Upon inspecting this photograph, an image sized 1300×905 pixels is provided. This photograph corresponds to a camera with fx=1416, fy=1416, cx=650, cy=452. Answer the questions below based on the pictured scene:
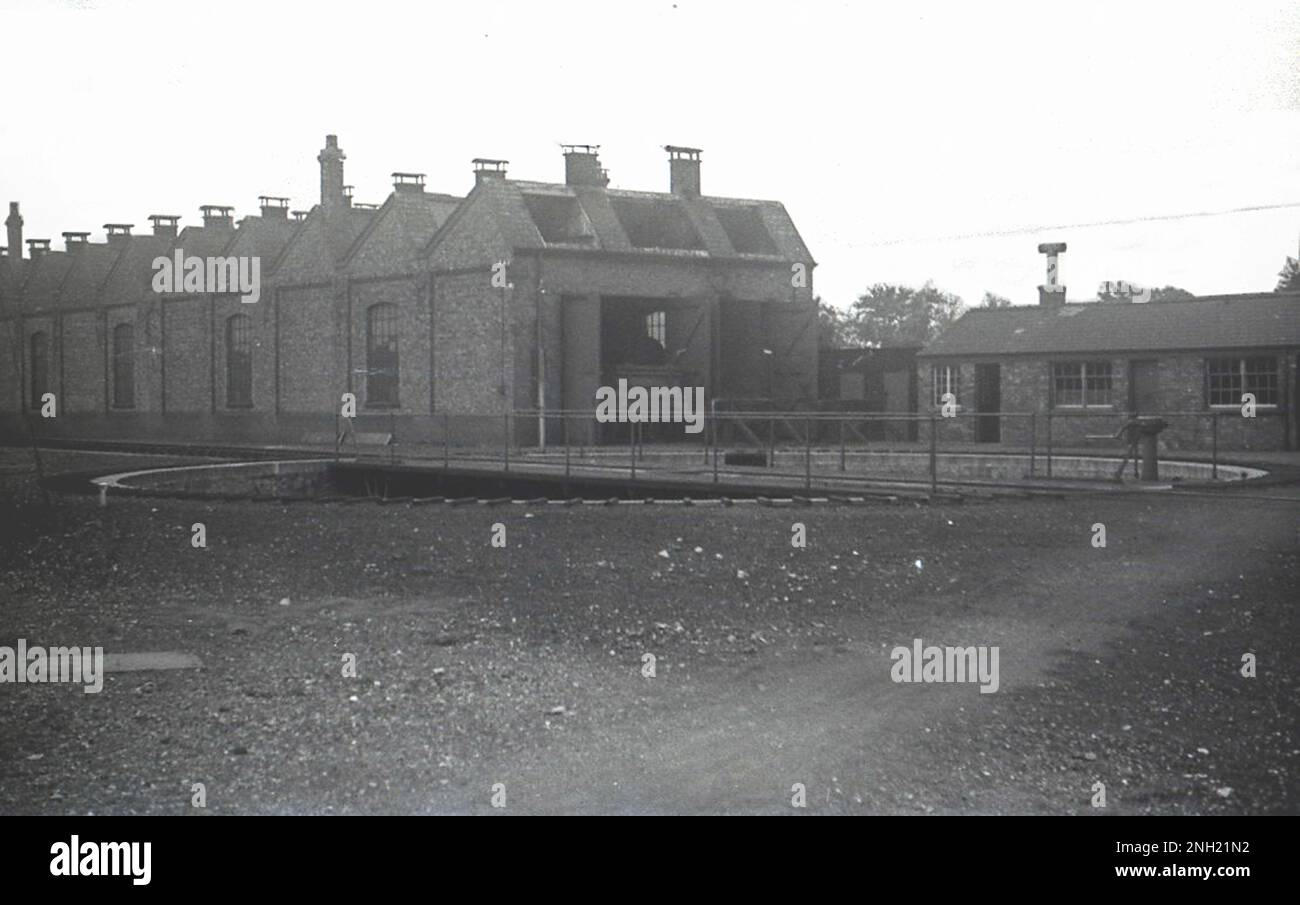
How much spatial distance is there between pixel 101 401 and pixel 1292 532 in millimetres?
34198

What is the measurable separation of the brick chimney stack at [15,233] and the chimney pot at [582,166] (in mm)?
31007

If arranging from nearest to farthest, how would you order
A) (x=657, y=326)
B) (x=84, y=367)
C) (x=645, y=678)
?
(x=645, y=678) → (x=84, y=367) → (x=657, y=326)

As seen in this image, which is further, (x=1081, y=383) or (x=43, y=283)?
(x=1081, y=383)

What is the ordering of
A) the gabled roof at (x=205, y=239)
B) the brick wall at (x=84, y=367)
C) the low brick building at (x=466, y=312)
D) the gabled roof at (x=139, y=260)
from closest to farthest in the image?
the brick wall at (x=84, y=367) < the gabled roof at (x=139, y=260) < the low brick building at (x=466, y=312) < the gabled roof at (x=205, y=239)

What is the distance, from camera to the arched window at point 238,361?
45906 millimetres

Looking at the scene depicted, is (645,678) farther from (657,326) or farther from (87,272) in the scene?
(657,326)

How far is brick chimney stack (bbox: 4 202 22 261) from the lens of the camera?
28.2 feet

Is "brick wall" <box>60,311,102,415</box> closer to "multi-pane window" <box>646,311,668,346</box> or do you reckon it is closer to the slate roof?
the slate roof

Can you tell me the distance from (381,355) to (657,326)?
8.10 metres

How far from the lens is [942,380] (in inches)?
A: 1522

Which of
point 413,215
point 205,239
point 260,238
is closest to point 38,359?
point 413,215

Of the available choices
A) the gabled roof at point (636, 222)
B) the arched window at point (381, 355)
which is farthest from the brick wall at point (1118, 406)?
the arched window at point (381, 355)

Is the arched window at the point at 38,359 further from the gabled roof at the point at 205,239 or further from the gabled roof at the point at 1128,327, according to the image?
the gabled roof at the point at 205,239
